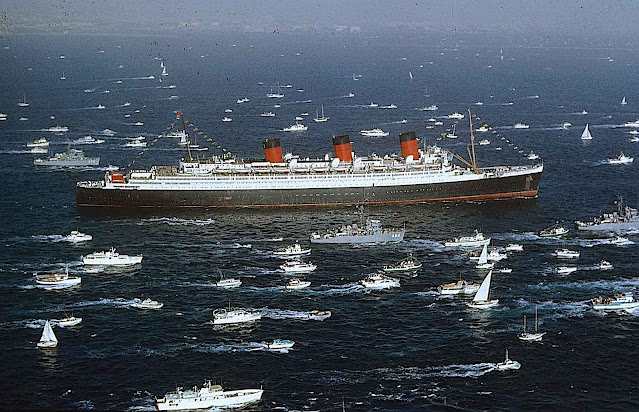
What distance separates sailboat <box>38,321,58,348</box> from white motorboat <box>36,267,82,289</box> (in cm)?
1822

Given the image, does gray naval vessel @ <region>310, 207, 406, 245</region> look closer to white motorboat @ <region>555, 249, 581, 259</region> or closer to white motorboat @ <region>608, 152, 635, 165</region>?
white motorboat @ <region>555, 249, 581, 259</region>

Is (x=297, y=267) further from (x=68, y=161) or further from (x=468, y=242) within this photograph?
(x=68, y=161)

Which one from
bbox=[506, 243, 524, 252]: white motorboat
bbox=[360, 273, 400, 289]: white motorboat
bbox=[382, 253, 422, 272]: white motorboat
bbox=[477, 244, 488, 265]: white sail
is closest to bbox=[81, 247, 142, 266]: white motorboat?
bbox=[360, 273, 400, 289]: white motorboat

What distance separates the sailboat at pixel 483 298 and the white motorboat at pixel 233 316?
26509 mm

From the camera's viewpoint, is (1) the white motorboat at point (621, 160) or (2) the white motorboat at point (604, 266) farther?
(1) the white motorboat at point (621, 160)

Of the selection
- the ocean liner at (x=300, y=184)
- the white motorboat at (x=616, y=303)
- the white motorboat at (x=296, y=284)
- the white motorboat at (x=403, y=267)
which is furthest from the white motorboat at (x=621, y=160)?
the white motorboat at (x=296, y=284)

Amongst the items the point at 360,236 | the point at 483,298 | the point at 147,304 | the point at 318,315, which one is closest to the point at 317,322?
the point at 318,315

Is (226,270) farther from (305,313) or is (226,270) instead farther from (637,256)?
(637,256)

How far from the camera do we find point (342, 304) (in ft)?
340

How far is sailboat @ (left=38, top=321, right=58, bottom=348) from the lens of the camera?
9150cm

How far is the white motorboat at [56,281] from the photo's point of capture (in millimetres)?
109188

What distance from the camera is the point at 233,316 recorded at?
321ft

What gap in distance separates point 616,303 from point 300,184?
65.8 metres

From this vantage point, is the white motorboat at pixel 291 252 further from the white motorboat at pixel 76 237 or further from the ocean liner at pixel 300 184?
the white motorboat at pixel 76 237
